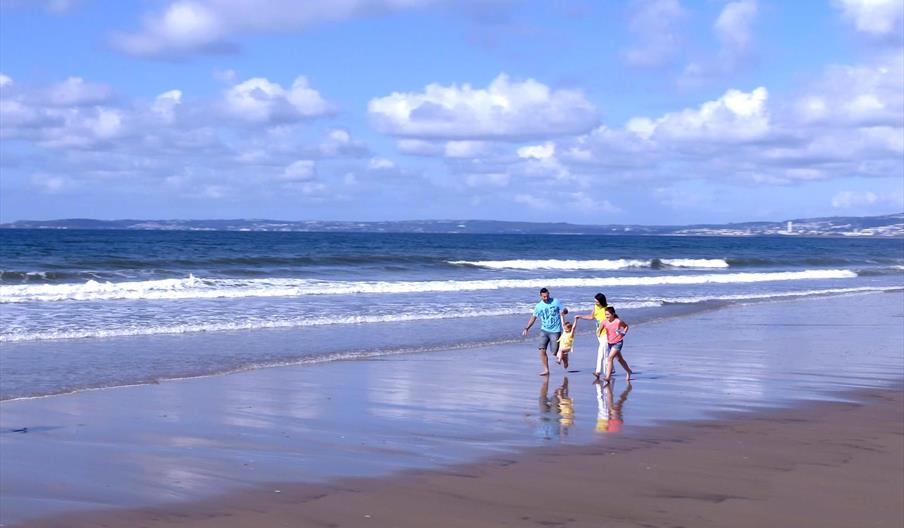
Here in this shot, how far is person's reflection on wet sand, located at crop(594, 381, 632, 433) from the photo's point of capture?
10750 mm

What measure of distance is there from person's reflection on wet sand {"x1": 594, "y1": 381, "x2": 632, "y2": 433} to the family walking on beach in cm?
44

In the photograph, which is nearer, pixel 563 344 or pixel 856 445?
pixel 856 445

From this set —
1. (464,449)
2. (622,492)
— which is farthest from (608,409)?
(622,492)

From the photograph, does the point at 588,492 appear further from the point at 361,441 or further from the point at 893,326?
the point at 893,326

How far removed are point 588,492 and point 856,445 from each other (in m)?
3.43

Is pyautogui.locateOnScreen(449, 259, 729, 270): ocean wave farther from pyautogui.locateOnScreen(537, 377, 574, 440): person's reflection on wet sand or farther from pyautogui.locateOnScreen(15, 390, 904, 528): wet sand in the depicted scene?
pyautogui.locateOnScreen(15, 390, 904, 528): wet sand

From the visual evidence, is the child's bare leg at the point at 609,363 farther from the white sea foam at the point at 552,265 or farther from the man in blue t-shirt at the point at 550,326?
the white sea foam at the point at 552,265

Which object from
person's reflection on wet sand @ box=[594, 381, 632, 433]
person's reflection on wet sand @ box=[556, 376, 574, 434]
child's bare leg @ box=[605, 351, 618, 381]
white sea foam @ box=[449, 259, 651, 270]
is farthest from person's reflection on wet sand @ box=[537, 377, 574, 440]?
white sea foam @ box=[449, 259, 651, 270]

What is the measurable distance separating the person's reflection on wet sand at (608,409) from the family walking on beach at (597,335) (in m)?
0.44

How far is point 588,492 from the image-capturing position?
795 centimetres

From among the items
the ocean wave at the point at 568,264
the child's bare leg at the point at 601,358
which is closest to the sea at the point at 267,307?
the ocean wave at the point at 568,264

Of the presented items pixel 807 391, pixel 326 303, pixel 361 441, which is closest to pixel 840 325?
pixel 807 391

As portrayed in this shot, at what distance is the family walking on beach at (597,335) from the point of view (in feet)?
47.2

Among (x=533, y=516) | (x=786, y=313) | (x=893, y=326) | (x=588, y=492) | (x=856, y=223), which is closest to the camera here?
(x=533, y=516)
